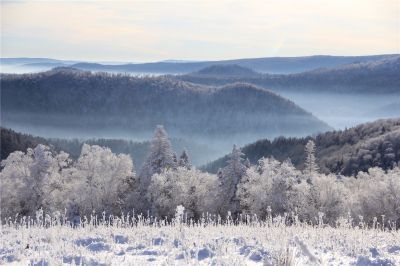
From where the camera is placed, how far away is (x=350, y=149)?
481 feet

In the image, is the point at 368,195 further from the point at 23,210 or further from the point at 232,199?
the point at 23,210

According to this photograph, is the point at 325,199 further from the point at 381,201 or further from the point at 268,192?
the point at 268,192

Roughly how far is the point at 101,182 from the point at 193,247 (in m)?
46.5

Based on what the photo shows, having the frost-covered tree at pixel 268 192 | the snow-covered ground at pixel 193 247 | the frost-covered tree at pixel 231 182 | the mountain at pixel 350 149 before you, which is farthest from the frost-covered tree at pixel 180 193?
the mountain at pixel 350 149

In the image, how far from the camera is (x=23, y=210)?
53500 millimetres

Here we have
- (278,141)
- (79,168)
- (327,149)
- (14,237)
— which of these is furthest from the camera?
(278,141)

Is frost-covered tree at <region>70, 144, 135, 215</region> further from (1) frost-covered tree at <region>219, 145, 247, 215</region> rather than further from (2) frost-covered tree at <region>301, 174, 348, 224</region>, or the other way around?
(2) frost-covered tree at <region>301, 174, 348, 224</region>

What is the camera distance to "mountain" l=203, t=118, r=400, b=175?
124562mm

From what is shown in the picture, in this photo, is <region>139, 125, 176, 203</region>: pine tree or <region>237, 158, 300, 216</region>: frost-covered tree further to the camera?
<region>139, 125, 176, 203</region>: pine tree

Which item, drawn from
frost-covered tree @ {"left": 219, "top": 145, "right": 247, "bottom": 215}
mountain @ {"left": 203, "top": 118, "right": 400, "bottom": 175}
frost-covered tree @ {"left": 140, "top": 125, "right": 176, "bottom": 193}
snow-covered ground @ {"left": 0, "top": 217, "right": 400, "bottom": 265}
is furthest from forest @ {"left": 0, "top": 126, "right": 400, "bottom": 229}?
mountain @ {"left": 203, "top": 118, "right": 400, "bottom": 175}

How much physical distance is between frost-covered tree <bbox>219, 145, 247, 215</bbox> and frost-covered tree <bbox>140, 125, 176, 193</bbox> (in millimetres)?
6946

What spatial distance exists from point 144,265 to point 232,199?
143ft

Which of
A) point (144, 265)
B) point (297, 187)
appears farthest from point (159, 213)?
point (144, 265)

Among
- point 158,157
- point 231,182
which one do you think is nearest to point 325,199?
point 231,182
